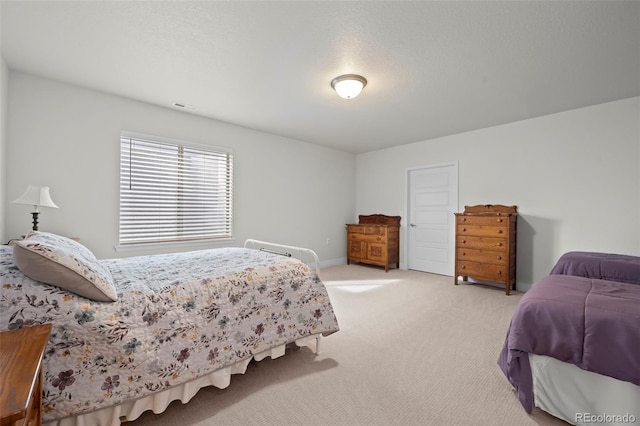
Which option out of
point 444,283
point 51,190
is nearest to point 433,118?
point 444,283

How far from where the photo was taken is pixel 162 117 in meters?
3.58

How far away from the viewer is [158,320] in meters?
1.46

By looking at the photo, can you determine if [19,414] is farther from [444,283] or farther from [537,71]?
[444,283]

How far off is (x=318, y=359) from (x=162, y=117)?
3411mm

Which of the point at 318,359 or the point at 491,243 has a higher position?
the point at 491,243

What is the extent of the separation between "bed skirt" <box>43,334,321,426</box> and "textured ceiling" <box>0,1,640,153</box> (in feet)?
7.62

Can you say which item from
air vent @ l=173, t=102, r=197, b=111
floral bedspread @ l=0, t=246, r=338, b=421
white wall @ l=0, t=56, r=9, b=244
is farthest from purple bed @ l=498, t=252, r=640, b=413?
white wall @ l=0, t=56, r=9, b=244

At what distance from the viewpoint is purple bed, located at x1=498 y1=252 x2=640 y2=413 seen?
4.38ft

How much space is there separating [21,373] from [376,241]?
4893 millimetres

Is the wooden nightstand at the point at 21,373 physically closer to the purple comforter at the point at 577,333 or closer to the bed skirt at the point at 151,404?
the bed skirt at the point at 151,404

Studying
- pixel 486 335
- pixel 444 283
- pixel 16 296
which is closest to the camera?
pixel 16 296

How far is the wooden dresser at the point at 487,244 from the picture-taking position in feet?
12.5

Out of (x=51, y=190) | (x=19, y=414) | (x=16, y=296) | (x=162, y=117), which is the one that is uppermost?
(x=162, y=117)

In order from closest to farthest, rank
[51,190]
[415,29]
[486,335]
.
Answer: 1. [415,29]
2. [486,335]
3. [51,190]
